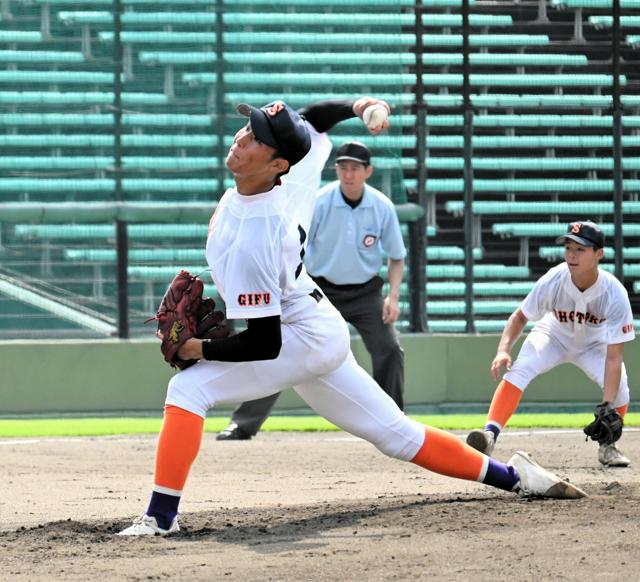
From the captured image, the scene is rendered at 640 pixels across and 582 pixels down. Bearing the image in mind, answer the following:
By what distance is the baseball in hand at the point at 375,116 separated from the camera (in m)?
5.73

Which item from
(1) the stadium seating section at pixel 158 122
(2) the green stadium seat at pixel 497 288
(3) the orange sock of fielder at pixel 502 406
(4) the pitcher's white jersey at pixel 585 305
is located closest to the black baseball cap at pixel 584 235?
(4) the pitcher's white jersey at pixel 585 305

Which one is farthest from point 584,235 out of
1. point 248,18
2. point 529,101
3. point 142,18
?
point 529,101

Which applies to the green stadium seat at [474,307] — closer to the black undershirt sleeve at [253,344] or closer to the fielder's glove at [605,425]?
the fielder's glove at [605,425]

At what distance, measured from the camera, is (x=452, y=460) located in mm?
6199

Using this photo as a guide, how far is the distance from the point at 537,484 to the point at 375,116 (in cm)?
198

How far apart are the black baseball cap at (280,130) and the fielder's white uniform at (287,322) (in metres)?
0.19

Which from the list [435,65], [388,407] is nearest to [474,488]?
[388,407]

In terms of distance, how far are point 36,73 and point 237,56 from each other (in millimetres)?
2016

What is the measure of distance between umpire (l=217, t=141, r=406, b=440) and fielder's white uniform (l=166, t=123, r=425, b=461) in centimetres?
444

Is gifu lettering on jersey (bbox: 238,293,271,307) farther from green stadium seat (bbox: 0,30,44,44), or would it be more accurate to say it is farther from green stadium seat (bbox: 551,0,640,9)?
green stadium seat (bbox: 551,0,640,9)

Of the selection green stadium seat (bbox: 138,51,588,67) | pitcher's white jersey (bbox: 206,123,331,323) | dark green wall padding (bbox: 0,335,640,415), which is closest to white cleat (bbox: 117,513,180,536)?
pitcher's white jersey (bbox: 206,123,331,323)

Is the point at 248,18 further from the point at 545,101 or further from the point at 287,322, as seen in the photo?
the point at 287,322

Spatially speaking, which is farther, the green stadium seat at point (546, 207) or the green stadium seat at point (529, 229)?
the green stadium seat at point (529, 229)

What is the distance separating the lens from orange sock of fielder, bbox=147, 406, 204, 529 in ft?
18.5
